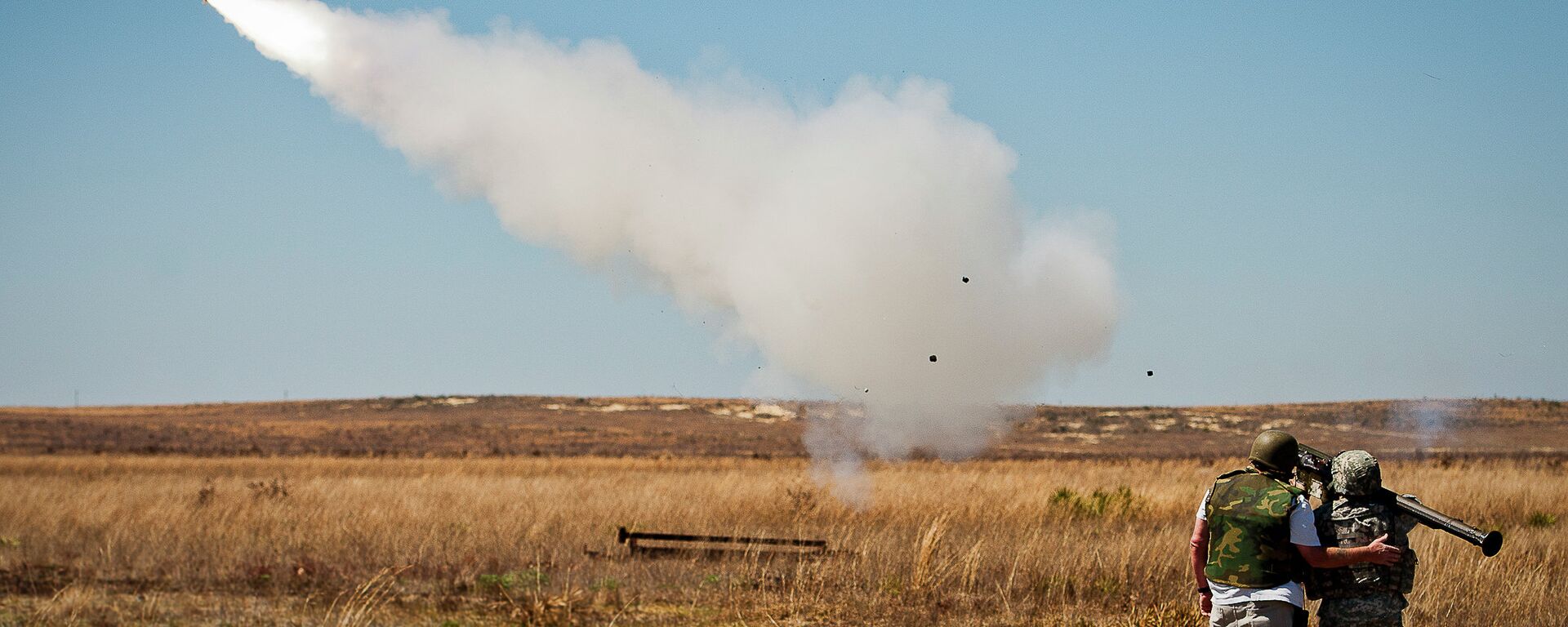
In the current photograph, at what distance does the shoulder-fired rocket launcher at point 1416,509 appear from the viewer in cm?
580

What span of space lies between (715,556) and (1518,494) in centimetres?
1435

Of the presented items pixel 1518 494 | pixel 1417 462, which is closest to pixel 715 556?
pixel 1518 494

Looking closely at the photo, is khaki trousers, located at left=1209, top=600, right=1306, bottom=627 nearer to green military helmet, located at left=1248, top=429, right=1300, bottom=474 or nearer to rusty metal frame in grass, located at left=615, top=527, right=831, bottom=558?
green military helmet, located at left=1248, top=429, right=1300, bottom=474

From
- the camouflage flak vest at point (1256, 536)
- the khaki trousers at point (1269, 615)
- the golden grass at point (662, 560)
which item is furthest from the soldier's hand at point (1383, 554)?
the golden grass at point (662, 560)

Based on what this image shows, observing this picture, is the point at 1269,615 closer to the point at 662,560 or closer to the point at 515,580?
the point at 515,580

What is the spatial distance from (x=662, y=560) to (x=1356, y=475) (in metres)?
9.71

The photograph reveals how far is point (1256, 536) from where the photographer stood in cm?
600

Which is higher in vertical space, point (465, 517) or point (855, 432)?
point (855, 432)

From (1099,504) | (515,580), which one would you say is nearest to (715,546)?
(515,580)

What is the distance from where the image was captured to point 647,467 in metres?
38.1

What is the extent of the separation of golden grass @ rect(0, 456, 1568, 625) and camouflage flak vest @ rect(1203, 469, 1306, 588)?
11.6 feet

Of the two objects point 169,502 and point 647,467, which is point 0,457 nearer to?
point 647,467

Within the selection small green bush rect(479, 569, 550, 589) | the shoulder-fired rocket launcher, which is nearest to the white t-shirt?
the shoulder-fired rocket launcher

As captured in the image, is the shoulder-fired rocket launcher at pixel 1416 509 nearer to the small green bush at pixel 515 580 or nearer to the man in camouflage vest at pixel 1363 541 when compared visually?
the man in camouflage vest at pixel 1363 541
